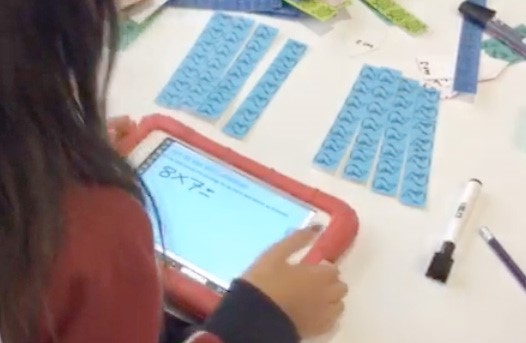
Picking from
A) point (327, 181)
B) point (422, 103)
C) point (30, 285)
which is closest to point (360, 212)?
point (327, 181)

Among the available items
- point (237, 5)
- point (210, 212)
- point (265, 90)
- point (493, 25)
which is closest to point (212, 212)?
point (210, 212)

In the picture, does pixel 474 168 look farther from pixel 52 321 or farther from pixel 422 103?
pixel 52 321

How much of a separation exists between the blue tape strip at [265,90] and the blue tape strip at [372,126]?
0.08 m

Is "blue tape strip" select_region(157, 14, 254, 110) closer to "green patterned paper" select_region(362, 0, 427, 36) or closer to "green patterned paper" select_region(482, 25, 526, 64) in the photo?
"green patterned paper" select_region(362, 0, 427, 36)

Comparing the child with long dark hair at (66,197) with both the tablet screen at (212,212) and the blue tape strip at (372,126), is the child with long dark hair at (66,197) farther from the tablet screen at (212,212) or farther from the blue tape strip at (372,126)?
the blue tape strip at (372,126)

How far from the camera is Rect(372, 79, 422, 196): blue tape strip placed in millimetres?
841

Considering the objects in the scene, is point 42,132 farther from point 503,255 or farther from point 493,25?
point 493,25

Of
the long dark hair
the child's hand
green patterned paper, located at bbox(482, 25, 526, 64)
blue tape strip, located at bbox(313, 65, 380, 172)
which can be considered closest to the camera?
the long dark hair

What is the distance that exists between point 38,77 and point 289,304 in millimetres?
342

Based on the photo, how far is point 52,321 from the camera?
1.83 feet

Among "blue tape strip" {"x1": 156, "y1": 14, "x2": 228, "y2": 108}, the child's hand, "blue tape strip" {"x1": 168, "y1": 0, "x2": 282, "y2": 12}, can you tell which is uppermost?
"blue tape strip" {"x1": 168, "y1": 0, "x2": 282, "y2": 12}

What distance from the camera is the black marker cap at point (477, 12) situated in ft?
3.22

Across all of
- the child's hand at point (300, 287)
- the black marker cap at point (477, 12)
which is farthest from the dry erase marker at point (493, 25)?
the child's hand at point (300, 287)

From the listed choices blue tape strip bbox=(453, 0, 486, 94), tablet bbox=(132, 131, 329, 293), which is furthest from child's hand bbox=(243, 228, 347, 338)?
blue tape strip bbox=(453, 0, 486, 94)
